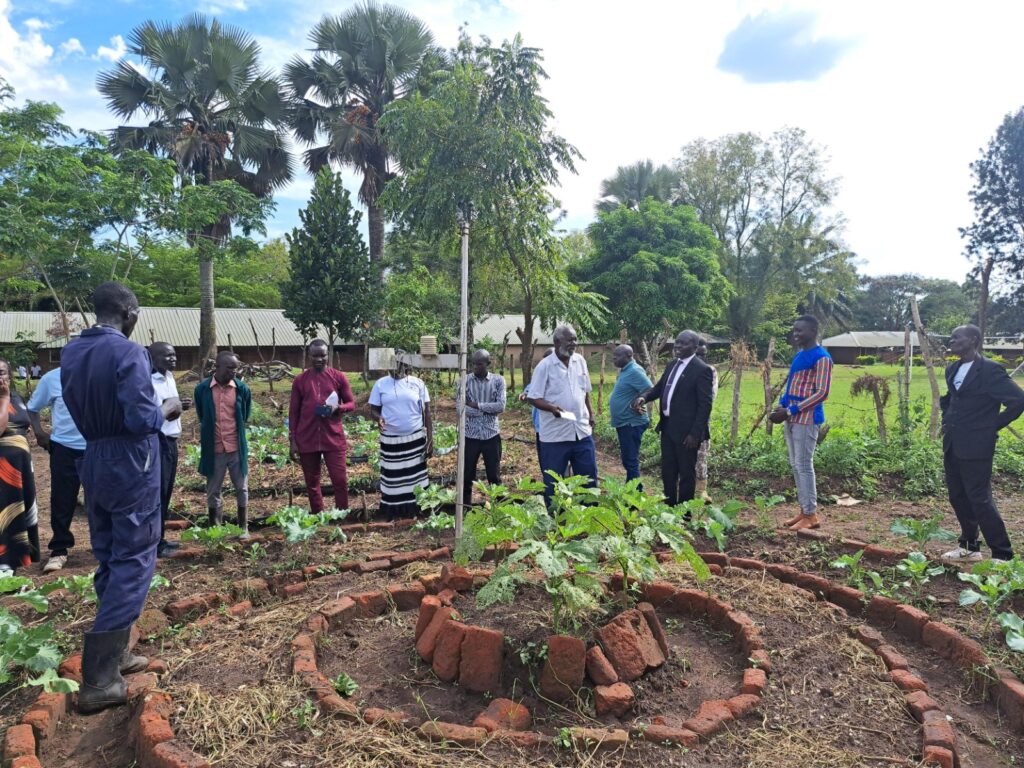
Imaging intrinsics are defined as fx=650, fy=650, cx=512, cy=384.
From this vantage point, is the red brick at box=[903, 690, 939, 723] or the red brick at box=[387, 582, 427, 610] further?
the red brick at box=[387, 582, 427, 610]

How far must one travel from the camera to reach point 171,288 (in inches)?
1204

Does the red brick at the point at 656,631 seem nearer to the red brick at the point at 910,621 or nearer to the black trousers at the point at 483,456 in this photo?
the red brick at the point at 910,621

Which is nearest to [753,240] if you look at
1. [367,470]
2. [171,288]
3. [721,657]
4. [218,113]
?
[218,113]

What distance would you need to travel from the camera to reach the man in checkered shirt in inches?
210

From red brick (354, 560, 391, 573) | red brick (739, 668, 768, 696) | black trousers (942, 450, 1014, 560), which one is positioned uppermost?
black trousers (942, 450, 1014, 560)

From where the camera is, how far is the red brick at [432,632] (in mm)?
3146

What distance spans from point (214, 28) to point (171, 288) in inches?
590

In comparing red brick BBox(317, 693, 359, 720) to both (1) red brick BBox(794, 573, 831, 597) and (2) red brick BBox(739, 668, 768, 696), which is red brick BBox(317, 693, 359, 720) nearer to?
(2) red brick BBox(739, 668, 768, 696)

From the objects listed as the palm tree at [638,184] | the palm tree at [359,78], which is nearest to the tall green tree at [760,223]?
the palm tree at [638,184]

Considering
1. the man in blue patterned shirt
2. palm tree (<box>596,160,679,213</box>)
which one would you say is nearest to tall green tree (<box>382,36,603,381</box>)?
the man in blue patterned shirt

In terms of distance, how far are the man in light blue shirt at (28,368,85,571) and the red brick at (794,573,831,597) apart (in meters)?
5.08

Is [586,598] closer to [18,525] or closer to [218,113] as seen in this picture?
[18,525]

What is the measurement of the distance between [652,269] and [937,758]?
19.2 meters

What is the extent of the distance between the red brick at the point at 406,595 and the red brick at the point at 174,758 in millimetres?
1531
